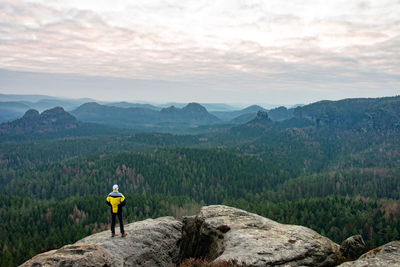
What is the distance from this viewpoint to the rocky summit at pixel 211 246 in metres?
26.3

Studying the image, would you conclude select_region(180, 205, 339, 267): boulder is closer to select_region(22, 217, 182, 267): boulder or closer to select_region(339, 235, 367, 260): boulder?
select_region(339, 235, 367, 260): boulder

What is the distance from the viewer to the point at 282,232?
33906 millimetres

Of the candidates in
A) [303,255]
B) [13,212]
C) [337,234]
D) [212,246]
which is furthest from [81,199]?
[303,255]

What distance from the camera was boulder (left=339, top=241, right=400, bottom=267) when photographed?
23.3 meters

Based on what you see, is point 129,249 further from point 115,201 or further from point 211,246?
point 211,246

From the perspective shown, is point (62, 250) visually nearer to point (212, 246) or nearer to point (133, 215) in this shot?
point (212, 246)

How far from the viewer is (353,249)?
103ft

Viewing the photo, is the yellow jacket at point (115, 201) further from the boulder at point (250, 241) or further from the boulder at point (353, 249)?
the boulder at point (353, 249)

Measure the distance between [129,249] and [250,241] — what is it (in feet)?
48.3

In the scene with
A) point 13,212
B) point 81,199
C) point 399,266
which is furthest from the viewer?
point 81,199

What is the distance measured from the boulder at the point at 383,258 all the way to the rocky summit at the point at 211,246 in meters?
0.08

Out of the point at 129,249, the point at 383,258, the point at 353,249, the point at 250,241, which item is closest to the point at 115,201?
the point at 129,249

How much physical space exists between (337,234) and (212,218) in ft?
377

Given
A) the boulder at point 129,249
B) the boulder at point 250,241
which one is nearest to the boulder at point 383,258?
the boulder at point 250,241
